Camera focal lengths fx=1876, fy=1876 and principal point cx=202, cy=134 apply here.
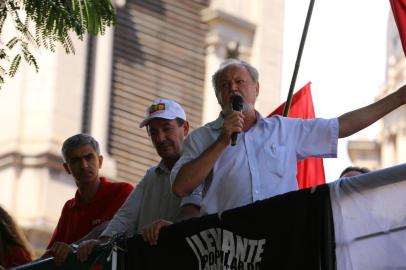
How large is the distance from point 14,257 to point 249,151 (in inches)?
94.4

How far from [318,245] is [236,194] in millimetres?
854

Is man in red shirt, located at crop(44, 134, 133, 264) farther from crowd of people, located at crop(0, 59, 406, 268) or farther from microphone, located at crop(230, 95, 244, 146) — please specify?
microphone, located at crop(230, 95, 244, 146)

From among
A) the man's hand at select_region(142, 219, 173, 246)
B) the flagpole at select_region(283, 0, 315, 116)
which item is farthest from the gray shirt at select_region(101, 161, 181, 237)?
the flagpole at select_region(283, 0, 315, 116)

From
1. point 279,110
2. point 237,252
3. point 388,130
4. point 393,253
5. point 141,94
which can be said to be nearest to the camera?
point 393,253

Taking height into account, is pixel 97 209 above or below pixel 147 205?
above

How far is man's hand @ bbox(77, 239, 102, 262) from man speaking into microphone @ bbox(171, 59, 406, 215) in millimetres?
836

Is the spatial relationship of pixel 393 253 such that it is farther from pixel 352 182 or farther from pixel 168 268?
pixel 168 268

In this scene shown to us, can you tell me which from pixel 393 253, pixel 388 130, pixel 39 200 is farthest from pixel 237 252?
pixel 388 130

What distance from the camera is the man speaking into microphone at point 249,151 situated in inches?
404

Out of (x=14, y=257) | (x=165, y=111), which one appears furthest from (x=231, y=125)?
(x=14, y=257)

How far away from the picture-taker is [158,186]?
1149cm

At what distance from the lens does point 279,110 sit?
1470cm

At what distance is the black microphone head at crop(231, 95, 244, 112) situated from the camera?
1020 centimetres

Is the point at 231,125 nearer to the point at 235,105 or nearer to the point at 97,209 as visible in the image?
the point at 235,105
